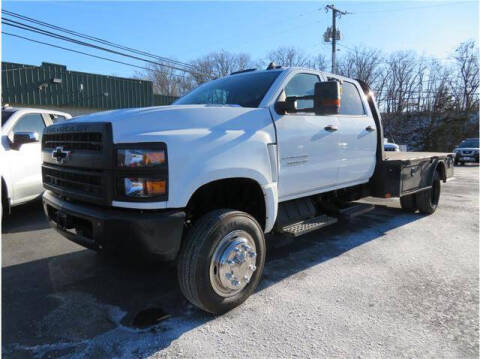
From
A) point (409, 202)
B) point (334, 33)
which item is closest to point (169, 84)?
point (334, 33)

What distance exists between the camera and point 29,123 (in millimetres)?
5730

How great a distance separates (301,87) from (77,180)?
2.45 metres

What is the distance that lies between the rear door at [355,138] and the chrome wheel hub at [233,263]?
187cm

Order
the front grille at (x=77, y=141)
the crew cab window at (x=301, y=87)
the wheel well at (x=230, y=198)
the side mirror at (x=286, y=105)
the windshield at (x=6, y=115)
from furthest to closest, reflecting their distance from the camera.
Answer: the windshield at (x=6, y=115)
the crew cab window at (x=301, y=87)
the side mirror at (x=286, y=105)
the wheel well at (x=230, y=198)
the front grille at (x=77, y=141)

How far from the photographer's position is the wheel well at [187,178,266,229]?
3104 mm

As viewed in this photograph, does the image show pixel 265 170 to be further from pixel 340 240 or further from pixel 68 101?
pixel 68 101

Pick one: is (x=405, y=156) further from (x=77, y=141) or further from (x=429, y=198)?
(x=77, y=141)

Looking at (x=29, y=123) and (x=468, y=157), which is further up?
(x=29, y=123)

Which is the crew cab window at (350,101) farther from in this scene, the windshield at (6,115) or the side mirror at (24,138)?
the windshield at (6,115)

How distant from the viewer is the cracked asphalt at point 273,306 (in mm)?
A: 2467

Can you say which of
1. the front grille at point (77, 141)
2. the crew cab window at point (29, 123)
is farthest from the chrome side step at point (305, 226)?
the crew cab window at point (29, 123)

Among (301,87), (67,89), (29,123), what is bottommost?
(29,123)

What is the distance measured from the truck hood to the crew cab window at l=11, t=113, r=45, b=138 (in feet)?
11.3

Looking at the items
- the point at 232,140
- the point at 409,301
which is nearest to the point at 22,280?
the point at 232,140
